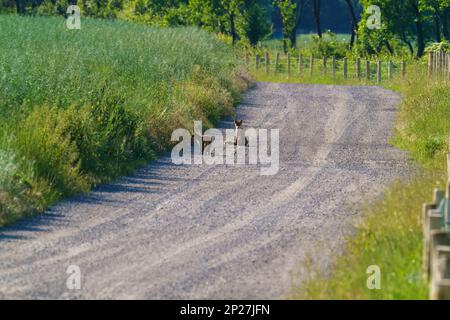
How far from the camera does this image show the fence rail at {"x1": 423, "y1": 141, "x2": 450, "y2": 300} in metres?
8.66

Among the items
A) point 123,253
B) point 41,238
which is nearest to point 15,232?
point 41,238

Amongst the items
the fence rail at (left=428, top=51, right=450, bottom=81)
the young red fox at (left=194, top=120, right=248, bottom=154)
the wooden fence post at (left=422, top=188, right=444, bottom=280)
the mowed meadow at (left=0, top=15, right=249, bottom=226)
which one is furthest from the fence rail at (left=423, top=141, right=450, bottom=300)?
the fence rail at (left=428, top=51, right=450, bottom=81)

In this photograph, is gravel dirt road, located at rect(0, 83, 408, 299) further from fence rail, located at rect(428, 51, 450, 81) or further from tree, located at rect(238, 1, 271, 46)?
tree, located at rect(238, 1, 271, 46)

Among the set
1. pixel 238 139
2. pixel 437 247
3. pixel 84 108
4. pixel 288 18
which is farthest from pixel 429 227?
pixel 288 18

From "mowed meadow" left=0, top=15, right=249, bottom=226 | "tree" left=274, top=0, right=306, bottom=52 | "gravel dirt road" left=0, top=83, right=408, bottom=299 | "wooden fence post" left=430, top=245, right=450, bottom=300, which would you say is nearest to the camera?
"wooden fence post" left=430, top=245, right=450, bottom=300

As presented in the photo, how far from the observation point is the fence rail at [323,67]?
166 ft

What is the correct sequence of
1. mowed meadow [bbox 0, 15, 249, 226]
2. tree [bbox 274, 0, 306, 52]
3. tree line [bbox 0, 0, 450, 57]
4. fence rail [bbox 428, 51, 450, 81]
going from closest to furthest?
1. mowed meadow [bbox 0, 15, 249, 226]
2. fence rail [bbox 428, 51, 450, 81]
3. tree line [bbox 0, 0, 450, 57]
4. tree [bbox 274, 0, 306, 52]

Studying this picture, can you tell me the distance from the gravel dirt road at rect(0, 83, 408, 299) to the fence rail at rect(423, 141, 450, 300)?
4.17 feet

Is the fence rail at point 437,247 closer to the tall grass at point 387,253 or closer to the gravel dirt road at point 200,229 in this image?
the tall grass at point 387,253

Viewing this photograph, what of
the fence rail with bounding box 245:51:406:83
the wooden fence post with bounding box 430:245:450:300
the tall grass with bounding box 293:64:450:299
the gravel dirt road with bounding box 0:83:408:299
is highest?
the wooden fence post with bounding box 430:245:450:300

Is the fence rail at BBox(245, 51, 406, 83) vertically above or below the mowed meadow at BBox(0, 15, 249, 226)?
below

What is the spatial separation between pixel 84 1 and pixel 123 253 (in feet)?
239

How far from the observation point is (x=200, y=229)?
13766 mm

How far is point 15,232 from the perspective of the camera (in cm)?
1335
